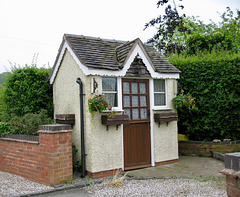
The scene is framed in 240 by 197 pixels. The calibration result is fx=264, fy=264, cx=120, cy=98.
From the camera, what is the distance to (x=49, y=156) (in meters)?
6.16

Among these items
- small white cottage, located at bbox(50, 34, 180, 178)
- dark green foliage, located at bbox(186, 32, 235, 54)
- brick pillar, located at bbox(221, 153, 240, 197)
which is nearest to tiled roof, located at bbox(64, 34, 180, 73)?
small white cottage, located at bbox(50, 34, 180, 178)

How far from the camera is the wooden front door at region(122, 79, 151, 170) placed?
775 centimetres

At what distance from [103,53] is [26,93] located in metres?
2.96

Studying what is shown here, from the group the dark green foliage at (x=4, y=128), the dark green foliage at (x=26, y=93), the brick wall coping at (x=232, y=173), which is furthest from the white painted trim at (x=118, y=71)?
the brick wall coping at (x=232, y=173)

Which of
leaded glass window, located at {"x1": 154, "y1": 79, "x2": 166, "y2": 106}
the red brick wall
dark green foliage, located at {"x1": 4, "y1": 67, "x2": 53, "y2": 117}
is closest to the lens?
leaded glass window, located at {"x1": 154, "y1": 79, "x2": 166, "y2": 106}

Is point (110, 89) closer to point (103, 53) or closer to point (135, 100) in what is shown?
point (135, 100)

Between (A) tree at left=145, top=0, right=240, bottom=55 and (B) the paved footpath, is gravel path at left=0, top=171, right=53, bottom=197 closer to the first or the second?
(B) the paved footpath

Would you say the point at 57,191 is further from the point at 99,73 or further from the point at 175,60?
the point at 175,60

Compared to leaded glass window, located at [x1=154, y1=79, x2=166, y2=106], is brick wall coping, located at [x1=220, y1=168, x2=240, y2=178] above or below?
below

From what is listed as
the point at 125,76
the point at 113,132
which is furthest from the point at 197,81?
the point at 113,132

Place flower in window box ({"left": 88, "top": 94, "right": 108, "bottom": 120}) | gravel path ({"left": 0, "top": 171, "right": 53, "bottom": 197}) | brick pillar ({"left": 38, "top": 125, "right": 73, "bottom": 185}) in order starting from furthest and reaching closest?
1. flower in window box ({"left": 88, "top": 94, "right": 108, "bottom": 120})
2. brick pillar ({"left": 38, "top": 125, "right": 73, "bottom": 185})
3. gravel path ({"left": 0, "top": 171, "right": 53, "bottom": 197})

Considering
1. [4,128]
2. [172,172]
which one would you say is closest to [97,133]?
[172,172]

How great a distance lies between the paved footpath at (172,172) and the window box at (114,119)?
1.44 metres

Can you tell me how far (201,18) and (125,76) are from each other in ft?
69.4
